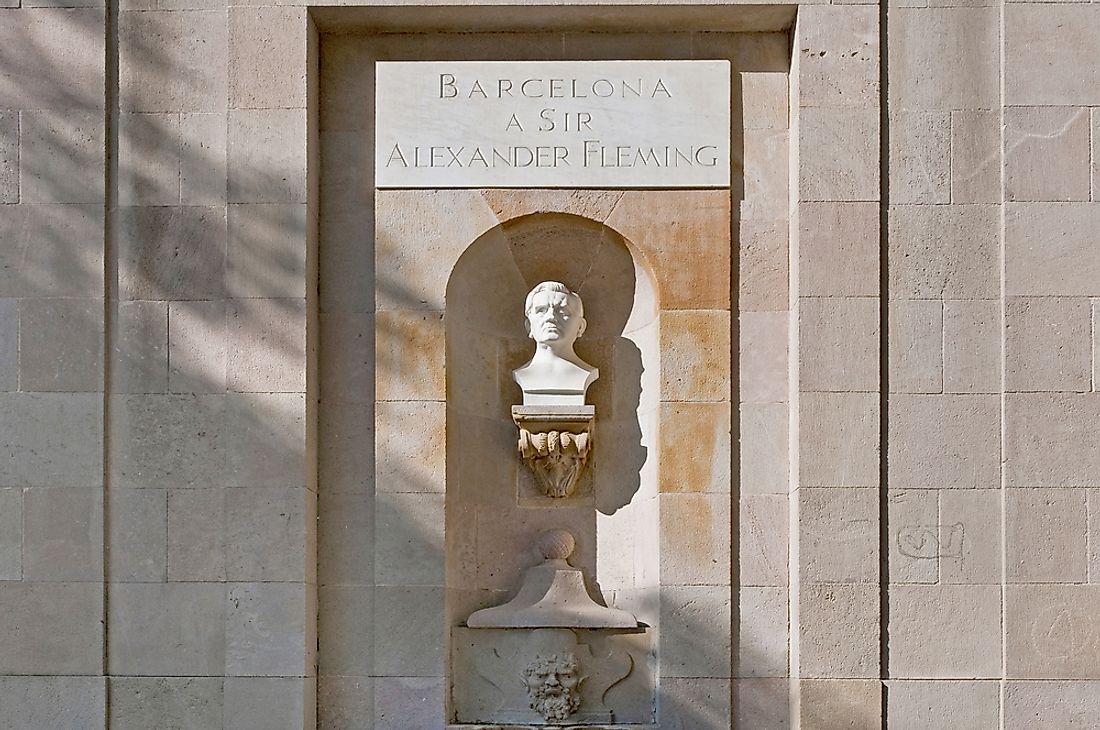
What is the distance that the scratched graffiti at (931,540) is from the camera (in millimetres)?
12695

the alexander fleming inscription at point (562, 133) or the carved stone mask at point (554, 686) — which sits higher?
the alexander fleming inscription at point (562, 133)

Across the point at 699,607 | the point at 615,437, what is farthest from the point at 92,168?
the point at 699,607

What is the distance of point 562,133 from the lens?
13227 mm

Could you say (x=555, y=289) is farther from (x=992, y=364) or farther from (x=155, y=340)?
(x=992, y=364)

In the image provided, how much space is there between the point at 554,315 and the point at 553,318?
0.02 meters

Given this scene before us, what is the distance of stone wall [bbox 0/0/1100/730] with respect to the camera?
12641mm

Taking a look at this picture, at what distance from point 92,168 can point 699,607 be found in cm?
522

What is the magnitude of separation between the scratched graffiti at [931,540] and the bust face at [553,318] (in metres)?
2.71

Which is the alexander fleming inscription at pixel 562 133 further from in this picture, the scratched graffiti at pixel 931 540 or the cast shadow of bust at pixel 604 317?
the scratched graffiti at pixel 931 540

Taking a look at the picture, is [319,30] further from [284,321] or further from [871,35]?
[871,35]

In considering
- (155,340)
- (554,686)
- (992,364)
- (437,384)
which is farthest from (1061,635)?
(155,340)

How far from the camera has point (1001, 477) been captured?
12727 millimetres

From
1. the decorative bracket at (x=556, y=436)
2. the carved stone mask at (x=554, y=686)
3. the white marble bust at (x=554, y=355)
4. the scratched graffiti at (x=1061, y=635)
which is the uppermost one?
the white marble bust at (x=554, y=355)

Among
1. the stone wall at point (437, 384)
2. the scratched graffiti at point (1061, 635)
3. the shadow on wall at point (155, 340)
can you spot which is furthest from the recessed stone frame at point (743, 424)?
the scratched graffiti at point (1061, 635)
